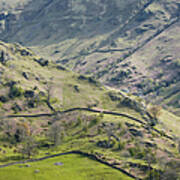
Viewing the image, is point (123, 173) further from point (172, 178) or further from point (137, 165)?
point (172, 178)

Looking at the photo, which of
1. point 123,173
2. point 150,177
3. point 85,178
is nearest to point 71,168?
point 85,178

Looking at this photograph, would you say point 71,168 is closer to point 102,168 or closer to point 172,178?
point 102,168

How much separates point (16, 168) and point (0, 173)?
37.3 ft

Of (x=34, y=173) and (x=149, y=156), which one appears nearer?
(x=34, y=173)

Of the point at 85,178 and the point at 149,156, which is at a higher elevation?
the point at 149,156

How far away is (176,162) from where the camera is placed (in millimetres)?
193125

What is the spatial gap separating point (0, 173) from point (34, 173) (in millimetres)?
20413

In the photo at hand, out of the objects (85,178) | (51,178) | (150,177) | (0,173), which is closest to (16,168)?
(0,173)

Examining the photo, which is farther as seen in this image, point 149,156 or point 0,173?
point 149,156

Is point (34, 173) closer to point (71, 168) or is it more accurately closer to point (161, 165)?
point (71, 168)

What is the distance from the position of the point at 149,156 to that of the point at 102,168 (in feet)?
104

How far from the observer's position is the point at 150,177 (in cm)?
18300

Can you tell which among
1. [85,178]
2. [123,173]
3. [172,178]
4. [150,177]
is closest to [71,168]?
[85,178]

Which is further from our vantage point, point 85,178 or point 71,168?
point 71,168
